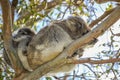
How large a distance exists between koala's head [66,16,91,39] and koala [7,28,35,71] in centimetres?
61

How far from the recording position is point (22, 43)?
176 inches

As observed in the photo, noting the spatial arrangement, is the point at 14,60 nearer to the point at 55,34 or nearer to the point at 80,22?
the point at 55,34

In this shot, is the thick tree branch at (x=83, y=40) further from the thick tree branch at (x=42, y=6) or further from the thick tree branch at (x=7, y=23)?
the thick tree branch at (x=42, y=6)

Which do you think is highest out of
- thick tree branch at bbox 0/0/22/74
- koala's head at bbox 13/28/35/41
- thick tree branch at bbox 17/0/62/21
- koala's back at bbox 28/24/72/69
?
thick tree branch at bbox 0/0/22/74

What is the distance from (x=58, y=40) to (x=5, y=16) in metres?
1.09

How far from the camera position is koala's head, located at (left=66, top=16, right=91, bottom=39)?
4.76 meters

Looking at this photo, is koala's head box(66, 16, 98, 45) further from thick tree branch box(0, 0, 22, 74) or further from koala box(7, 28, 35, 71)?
thick tree branch box(0, 0, 22, 74)

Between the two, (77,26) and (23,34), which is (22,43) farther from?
(77,26)

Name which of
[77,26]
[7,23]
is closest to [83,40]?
[7,23]

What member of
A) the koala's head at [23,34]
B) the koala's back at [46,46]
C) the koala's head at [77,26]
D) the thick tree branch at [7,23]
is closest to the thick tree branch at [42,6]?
the koala's head at [23,34]

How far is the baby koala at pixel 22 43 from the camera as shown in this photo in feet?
14.4

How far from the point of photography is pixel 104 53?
18.1 ft

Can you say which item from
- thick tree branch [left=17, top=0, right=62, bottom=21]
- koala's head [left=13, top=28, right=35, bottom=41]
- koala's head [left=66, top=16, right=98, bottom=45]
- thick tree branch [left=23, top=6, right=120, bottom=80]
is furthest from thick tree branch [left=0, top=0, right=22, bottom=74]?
koala's head [left=66, top=16, right=98, bottom=45]

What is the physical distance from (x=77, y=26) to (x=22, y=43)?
91cm
